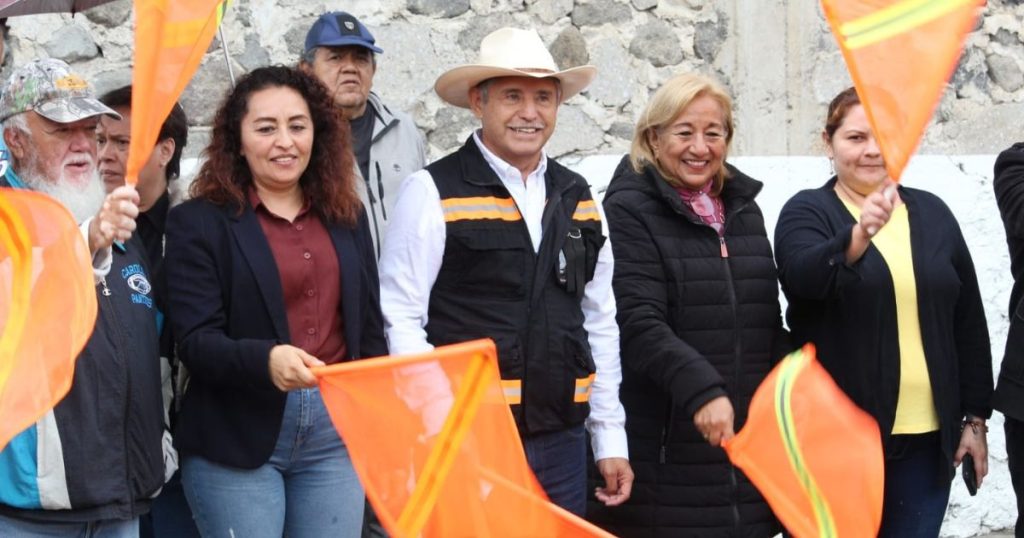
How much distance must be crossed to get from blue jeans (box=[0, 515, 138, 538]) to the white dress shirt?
2.71 ft

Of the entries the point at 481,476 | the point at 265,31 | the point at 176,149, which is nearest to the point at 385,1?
the point at 265,31

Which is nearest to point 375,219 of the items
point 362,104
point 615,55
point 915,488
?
point 362,104

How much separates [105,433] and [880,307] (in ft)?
7.33

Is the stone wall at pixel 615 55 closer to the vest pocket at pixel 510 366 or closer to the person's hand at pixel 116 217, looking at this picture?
the vest pocket at pixel 510 366

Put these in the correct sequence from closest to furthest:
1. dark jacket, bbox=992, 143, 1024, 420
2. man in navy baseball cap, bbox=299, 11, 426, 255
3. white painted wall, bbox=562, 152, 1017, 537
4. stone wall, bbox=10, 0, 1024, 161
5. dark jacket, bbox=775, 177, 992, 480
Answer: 1. dark jacket, bbox=775, 177, 992, 480
2. dark jacket, bbox=992, 143, 1024, 420
3. man in navy baseball cap, bbox=299, 11, 426, 255
4. stone wall, bbox=10, 0, 1024, 161
5. white painted wall, bbox=562, 152, 1017, 537

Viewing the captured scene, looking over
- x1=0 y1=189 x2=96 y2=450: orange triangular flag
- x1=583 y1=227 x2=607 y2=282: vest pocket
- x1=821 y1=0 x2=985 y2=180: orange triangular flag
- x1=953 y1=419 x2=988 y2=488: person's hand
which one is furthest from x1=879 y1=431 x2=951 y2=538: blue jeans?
x1=0 y1=189 x2=96 y2=450: orange triangular flag

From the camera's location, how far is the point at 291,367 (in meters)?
3.65

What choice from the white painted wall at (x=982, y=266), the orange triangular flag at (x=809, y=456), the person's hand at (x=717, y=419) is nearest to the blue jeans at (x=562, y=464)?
the person's hand at (x=717, y=419)

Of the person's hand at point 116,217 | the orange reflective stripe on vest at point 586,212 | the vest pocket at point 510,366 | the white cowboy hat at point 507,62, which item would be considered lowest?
the vest pocket at point 510,366

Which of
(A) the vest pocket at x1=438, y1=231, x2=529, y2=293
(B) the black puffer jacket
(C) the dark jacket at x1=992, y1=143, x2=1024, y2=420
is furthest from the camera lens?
(C) the dark jacket at x1=992, y1=143, x2=1024, y2=420

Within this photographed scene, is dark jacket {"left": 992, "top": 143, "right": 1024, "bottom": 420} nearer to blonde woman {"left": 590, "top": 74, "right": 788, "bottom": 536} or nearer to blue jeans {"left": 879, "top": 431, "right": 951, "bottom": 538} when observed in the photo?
blue jeans {"left": 879, "top": 431, "right": 951, "bottom": 538}

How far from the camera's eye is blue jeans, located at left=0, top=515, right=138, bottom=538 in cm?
352

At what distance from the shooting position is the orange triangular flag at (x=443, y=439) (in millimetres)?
3625

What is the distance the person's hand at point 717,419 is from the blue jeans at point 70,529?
1517mm
